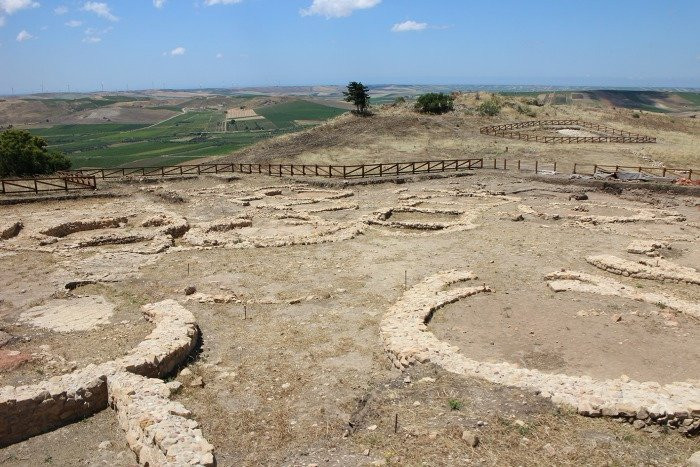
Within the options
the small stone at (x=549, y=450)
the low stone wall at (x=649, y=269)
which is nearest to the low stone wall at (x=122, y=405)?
the small stone at (x=549, y=450)

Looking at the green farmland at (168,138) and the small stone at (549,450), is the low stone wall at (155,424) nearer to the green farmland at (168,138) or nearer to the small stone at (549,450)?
the small stone at (549,450)

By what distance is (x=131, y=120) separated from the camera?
153 metres

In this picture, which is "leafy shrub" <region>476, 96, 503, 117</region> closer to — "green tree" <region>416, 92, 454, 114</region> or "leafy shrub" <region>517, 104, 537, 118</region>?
"leafy shrub" <region>517, 104, 537, 118</region>

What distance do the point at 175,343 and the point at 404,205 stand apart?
17.9m

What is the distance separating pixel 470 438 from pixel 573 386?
96.6 inches

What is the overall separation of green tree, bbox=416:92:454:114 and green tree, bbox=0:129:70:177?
133ft

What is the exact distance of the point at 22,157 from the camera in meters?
39.1

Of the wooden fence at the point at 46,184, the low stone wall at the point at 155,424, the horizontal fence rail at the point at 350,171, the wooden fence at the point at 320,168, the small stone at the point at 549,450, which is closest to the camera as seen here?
the low stone wall at the point at 155,424

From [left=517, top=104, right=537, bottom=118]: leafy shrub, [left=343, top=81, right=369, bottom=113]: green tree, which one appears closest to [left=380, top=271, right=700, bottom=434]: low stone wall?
[left=343, top=81, right=369, bottom=113]: green tree

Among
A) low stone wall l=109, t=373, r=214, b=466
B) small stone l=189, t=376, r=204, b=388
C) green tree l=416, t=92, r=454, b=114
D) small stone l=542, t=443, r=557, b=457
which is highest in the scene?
green tree l=416, t=92, r=454, b=114

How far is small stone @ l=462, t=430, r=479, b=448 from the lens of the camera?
24.2ft

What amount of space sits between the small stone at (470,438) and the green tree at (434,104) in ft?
188

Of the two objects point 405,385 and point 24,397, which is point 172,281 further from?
point 405,385

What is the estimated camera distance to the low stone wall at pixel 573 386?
7.84 metres
